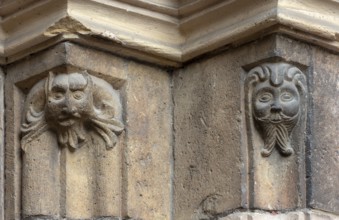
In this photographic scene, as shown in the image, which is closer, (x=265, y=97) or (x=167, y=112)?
(x=265, y=97)

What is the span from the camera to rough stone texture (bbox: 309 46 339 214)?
6078mm

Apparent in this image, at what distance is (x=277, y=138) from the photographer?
6.07m

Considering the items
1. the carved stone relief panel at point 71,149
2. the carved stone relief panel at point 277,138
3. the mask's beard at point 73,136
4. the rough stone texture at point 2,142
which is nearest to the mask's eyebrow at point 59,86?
the carved stone relief panel at point 71,149

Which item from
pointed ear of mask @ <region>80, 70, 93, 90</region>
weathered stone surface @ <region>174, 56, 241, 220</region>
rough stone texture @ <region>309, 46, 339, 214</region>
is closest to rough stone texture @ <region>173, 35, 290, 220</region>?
weathered stone surface @ <region>174, 56, 241, 220</region>

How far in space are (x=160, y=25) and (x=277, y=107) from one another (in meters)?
0.44

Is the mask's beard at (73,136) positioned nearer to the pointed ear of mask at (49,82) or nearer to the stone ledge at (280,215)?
the pointed ear of mask at (49,82)

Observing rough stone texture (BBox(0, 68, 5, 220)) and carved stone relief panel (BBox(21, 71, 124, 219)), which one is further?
rough stone texture (BBox(0, 68, 5, 220))

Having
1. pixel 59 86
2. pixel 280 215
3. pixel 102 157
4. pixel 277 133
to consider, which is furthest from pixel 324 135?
pixel 59 86

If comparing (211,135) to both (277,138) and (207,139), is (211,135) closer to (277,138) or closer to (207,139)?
(207,139)

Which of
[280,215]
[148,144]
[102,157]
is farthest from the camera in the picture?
[148,144]

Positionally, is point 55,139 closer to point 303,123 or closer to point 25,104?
point 25,104

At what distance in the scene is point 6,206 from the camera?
6199mm

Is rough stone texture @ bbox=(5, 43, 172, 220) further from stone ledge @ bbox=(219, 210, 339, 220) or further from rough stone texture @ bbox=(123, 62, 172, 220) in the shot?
stone ledge @ bbox=(219, 210, 339, 220)

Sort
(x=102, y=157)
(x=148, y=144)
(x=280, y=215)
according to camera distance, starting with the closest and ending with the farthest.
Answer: (x=280, y=215)
(x=102, y=157)
(x=148, y=144)
